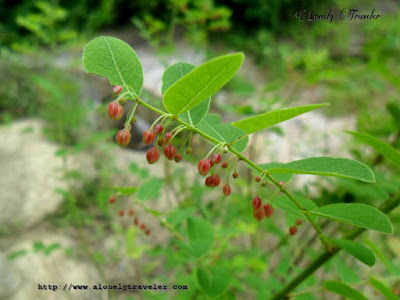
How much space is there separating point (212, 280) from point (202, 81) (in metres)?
A: 0.51

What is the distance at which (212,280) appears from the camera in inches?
27.4

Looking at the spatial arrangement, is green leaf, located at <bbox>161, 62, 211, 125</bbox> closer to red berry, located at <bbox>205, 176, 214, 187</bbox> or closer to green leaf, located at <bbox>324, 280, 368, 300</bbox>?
red berry, located at <bbox>205, 176, 214, 187</bbox>

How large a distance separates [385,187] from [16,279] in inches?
76.3

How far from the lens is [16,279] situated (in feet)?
5.97

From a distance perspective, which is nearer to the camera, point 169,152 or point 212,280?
point 169,152

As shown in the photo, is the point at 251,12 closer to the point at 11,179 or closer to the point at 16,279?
the point at 11,179

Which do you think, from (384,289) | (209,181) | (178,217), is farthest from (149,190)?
(384,289)

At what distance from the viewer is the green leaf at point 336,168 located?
1.21 feet

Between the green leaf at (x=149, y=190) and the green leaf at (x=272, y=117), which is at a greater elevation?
the green leaf at (x=272, y=117)

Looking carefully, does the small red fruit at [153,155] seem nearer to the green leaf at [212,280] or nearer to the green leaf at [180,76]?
the green leaf at [180,76]

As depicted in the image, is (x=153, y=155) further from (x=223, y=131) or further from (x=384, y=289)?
(x=384, y=289)

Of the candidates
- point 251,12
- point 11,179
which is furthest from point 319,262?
point 251,12

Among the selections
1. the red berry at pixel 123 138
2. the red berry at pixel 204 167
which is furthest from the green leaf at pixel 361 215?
the red berry at pixel 123 138

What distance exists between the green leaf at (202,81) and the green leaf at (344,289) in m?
0.40
